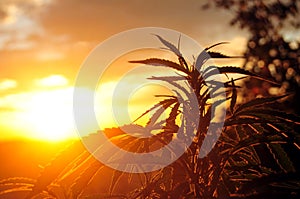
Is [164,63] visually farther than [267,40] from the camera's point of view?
No

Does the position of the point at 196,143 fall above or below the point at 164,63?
below

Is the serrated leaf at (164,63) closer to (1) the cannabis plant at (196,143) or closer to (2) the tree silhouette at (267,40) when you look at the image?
(1) the cannabis plant at (196,143)

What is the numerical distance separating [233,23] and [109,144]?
1029 inches

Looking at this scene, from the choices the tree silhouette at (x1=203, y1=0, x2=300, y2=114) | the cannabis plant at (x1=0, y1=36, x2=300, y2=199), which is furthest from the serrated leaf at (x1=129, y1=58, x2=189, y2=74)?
the tree silhouette at (x1=203, y1=0, x2=300, y2=114)

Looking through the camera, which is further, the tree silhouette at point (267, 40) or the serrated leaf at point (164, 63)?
the tree silhouette at point (267, 40)

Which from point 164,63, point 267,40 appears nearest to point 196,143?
point 164,63

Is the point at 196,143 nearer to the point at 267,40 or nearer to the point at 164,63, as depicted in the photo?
the point at 164,63

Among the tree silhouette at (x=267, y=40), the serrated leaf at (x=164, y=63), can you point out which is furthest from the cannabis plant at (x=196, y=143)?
the tree silhouette at (x=267, y=40)

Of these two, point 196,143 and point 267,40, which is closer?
point 196,143

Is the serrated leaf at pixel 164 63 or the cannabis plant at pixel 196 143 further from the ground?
the serrated leaf at pixel 164 63

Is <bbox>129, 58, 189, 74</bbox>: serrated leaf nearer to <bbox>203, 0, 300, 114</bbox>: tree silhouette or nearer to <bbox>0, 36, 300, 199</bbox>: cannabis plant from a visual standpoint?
<bbox>0, 36, 300, 199</bbox>: cannabis plant

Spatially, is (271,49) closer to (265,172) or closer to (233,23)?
(233,23)

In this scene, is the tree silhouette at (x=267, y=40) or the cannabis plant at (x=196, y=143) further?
the tree silhouette at (x=267, y=40)

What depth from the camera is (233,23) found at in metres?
27.1
